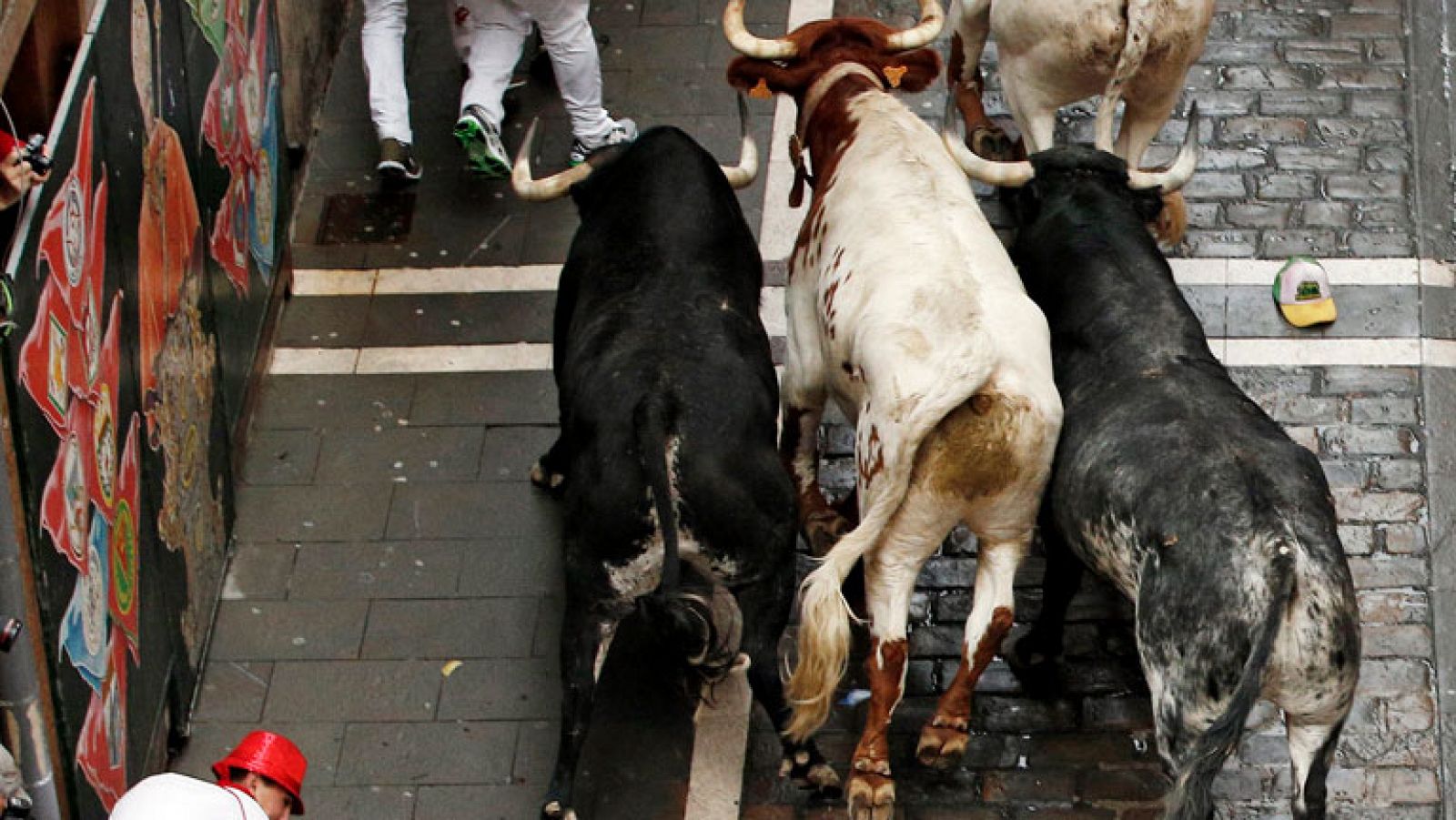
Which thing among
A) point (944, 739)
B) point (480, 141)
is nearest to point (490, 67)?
point (480, 141)

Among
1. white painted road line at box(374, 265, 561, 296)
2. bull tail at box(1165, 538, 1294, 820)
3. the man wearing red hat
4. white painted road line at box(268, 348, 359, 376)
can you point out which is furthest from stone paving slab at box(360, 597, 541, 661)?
bull tail at box(1165, 538, 1294, 820)

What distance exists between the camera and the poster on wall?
735 cm

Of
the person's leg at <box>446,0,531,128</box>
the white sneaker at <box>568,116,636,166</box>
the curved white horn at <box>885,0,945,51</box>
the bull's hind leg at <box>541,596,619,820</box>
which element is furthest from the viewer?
the white sneaker at <box>568,116,636,166</box>

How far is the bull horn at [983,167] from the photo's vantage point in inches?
370

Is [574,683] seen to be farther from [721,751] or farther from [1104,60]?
[1104,60]

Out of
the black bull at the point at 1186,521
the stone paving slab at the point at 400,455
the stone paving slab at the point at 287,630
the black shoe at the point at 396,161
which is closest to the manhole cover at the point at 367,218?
the black shoe at the point at 396,161

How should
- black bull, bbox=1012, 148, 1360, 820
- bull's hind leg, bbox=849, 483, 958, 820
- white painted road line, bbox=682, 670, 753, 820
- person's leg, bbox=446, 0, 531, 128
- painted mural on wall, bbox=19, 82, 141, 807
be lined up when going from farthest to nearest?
person's leg, bbox=446, 0, 531, 128, white painted road line, bbox=682, 670, 753, 820, bull's hind leg, bbox=849, 483, 958, 820, black bull, bbox=1012, 148, 1360, 820, painted mural on wall, bbox=19, 82, 141, 807

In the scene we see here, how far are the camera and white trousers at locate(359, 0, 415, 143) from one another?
4558 millimetres

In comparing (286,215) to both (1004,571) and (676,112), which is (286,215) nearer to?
(676,112)

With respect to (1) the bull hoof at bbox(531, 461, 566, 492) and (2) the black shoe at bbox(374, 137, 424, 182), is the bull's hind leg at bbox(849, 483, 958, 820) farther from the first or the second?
(2) the black shoe at bbox(374, 137, 424, 182)

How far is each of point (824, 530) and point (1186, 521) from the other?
2131 mm

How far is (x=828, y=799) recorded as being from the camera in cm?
886

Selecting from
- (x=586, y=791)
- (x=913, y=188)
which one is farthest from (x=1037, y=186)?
(x=586, y=791)

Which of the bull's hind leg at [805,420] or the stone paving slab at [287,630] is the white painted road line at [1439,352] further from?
the stone paving slab at [287,630]
